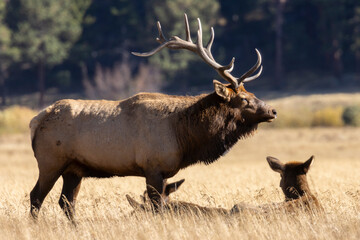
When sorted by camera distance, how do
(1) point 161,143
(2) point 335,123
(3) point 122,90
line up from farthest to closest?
(3) point 122,90 < (2) point 335,123 < (1) point 161,143

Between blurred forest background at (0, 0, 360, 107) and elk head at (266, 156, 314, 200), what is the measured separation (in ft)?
172

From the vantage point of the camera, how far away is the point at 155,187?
382 inches

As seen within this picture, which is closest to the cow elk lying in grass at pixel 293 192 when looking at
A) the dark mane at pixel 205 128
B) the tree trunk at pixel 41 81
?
the dark mane at pixel 205 128

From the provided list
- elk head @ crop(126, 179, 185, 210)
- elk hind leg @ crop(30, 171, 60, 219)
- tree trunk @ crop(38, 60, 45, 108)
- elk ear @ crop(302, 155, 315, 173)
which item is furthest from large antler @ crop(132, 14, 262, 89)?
tree trunk @ crop(38, 60, 45, 108)

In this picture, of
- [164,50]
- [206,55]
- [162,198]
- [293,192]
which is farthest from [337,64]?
[162,198]

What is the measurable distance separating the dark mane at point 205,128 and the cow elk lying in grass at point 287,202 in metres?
0.78

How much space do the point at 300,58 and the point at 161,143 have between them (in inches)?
2274

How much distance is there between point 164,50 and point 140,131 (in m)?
55.5

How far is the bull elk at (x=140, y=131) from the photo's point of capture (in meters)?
9.98

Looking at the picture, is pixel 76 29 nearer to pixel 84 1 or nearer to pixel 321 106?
pixel 84 1

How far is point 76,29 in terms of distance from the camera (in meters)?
66.9

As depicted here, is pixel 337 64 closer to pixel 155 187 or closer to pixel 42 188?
pixel 42 188

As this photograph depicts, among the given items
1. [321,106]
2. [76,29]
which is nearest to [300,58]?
[321,106]

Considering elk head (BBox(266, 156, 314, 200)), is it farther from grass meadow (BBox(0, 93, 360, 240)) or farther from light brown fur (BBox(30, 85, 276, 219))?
Answer: light brown fur (BBox(30, 85, 276, 219))
